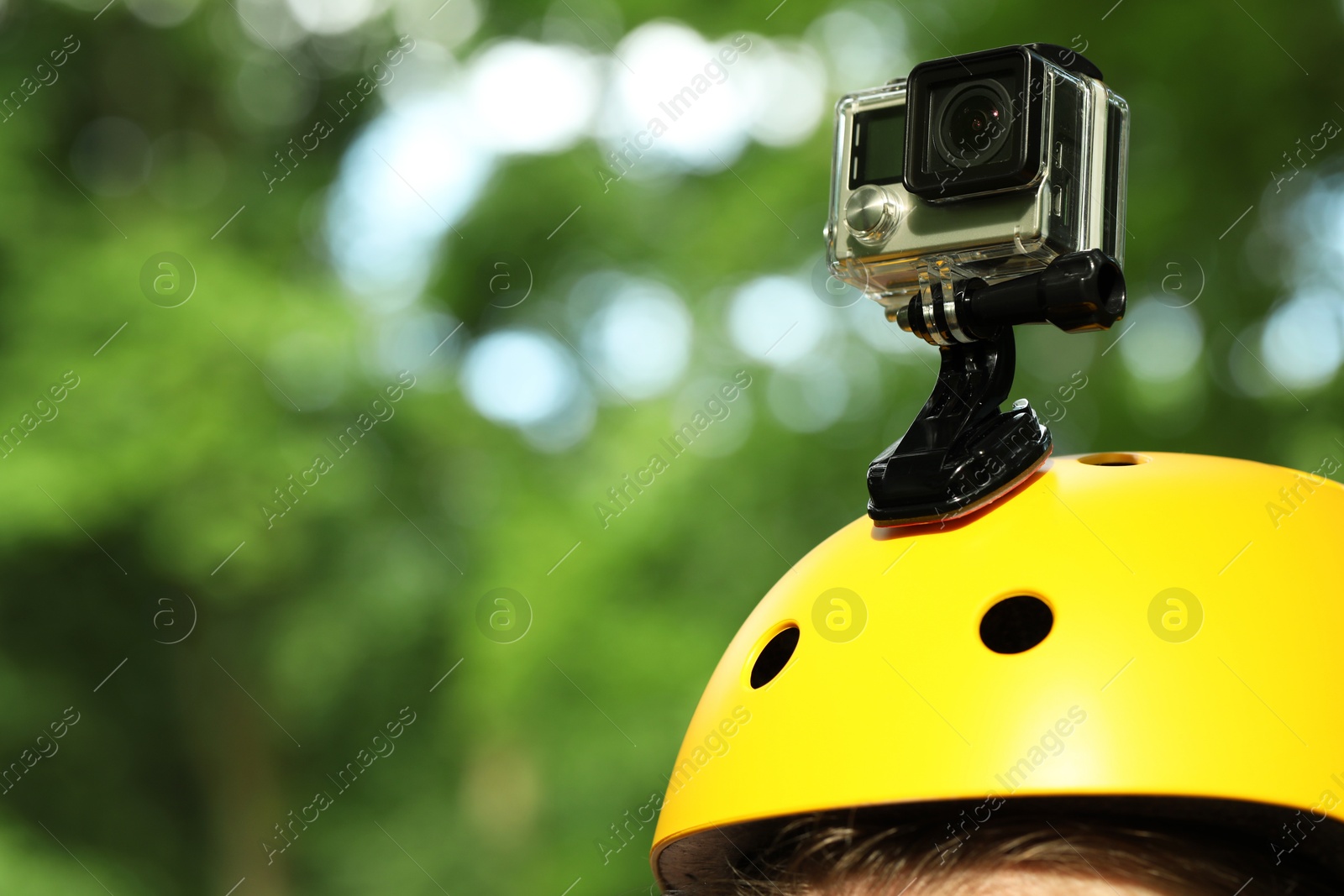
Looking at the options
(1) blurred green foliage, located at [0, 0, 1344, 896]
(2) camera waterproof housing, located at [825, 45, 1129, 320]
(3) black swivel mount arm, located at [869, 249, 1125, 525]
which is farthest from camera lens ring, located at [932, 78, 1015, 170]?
(1) blurred green foliage, located at [0, 0, 1344, 896]

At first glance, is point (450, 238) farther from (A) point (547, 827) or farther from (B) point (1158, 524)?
(B) point (1158, 524)

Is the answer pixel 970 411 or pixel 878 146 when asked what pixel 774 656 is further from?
pixel 878 146

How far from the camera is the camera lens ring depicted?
154 cm

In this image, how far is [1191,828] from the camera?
147 cm

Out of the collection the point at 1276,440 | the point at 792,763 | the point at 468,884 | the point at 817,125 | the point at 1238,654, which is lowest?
the point at 468,884

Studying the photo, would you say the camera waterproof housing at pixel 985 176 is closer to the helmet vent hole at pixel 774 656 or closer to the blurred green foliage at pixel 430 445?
the helmet vent hole at pixel 774 656

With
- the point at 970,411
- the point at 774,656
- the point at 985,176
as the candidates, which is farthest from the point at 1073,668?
the point at 985,176

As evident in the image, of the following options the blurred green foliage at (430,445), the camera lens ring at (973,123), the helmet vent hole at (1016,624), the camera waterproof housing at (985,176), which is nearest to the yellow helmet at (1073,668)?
the helmet vent hole at (1016,624)

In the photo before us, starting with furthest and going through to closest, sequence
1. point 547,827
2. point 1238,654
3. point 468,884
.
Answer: point 468,884 → point 547,827 → point 1238,654

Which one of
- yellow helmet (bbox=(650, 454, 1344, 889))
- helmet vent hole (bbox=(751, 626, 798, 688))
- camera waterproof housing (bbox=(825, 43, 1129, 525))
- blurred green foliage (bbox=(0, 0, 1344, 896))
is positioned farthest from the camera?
blurred green foliage (bbox=(0, 0, 1344, 896))

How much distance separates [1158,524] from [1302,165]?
446 centimetres

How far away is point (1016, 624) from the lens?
161 centimetres

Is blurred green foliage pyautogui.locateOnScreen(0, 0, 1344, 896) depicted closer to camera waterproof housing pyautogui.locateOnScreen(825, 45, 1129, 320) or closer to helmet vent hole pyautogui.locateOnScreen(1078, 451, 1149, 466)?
helmet vent hole pyautogui.locateOnScreen(1078, 451, 1149, 466)

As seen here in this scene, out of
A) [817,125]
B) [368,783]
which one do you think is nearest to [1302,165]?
[817,125]
